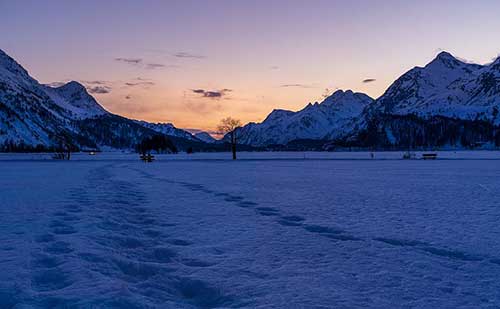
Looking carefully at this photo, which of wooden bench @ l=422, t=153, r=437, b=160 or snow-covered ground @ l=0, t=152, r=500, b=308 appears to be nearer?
snow-covered ground @ l=0, t=152, r=500, b=308

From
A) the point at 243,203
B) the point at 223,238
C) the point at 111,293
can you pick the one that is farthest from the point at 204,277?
the point at 243,203

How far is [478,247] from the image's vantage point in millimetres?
7906

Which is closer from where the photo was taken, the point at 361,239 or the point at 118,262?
the point at 118,262

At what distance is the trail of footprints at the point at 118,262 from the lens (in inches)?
207

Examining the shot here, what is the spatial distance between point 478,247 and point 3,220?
12243mm

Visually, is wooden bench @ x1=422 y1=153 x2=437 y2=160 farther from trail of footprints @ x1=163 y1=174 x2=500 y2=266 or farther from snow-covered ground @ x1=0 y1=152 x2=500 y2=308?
trail of footprints @ x1=163 y1=174 x2=500 y2=266

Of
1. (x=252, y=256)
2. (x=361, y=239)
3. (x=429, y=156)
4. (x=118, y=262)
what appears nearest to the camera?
(x=118, y=262)

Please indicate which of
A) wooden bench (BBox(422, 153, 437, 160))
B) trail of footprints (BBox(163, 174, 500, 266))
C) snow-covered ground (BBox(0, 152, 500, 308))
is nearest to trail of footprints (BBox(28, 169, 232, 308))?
snow-covered ground (BBox(0, 152, 500, 308))

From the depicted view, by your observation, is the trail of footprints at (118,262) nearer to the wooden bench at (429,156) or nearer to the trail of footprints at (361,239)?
the trail of footprints at (361,239)

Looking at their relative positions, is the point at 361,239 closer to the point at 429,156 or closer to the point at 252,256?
the point at 252,256

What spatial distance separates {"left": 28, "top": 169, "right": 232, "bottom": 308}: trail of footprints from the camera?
525cm

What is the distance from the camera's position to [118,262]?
6965mm

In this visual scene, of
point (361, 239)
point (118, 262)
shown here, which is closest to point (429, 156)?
point (361, 239)

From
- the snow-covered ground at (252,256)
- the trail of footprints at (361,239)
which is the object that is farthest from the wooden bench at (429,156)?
the trail of footprints at (361,239)
